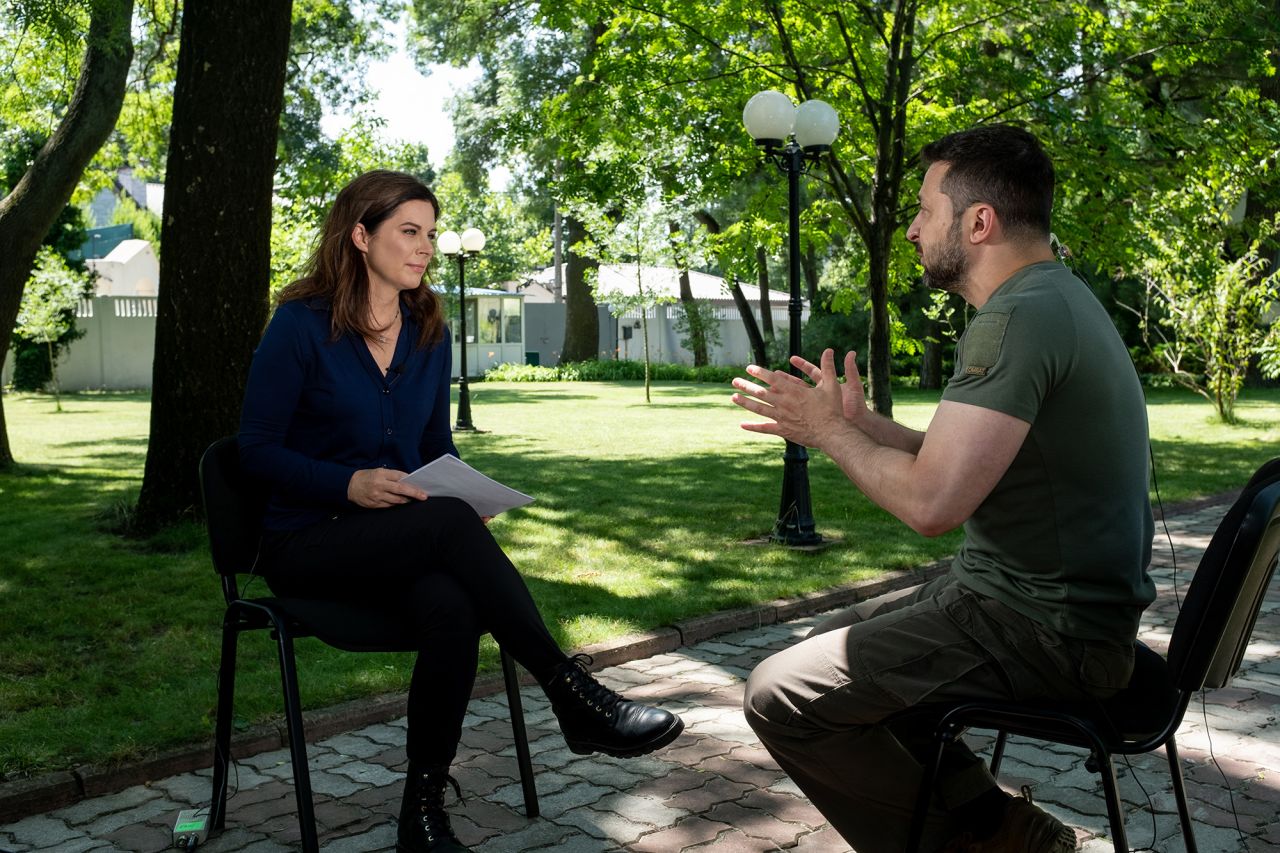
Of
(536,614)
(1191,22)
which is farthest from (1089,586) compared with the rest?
(1191,22)

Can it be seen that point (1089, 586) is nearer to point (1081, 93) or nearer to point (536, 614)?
point (536, 614)

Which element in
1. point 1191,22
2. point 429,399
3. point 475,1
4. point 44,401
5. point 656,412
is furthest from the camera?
point 475,1

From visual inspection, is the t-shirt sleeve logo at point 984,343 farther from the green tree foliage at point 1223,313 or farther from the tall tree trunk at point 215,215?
the green tree foliage at point 1223,313

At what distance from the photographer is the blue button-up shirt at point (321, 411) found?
3.47 m

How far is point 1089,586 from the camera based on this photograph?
8.31ft

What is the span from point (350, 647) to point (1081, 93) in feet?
41.7

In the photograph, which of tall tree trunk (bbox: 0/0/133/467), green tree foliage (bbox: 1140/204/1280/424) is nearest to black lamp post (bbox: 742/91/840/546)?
tall tree trunk (bbox: 0/0/133/467)

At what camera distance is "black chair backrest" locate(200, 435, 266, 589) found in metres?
3.46

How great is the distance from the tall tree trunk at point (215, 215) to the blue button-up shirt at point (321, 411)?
4.48m

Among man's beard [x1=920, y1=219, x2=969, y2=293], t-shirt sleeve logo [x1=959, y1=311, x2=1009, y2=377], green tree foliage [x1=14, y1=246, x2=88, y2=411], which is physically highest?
green tree foliage [x1=14, y1=246, x2=88, y2=411]

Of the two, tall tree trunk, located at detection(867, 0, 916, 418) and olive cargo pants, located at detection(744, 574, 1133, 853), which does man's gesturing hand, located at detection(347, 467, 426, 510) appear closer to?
olive cargo pants, located at detection(744, 574, 1133, 853)

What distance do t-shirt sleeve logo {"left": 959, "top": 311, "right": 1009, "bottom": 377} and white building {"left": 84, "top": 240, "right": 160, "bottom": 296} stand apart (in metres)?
44.7

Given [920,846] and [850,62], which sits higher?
[850,62]

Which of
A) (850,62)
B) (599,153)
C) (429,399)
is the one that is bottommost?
(429,399)
